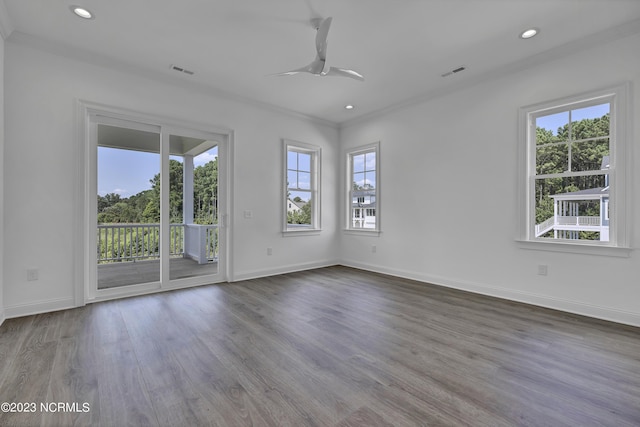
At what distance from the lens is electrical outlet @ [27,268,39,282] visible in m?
3.13

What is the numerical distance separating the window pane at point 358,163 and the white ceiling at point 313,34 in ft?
5.89

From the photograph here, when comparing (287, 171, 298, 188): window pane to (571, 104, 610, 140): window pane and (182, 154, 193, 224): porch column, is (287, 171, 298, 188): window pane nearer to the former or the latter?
(182, 154, 193, 224): porch column

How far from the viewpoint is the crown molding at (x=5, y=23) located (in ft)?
8.66

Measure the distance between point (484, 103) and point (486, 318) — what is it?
8.93ft

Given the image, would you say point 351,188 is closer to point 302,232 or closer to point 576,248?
point 302,232

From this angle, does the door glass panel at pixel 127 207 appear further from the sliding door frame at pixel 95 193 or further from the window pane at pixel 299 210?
the window pane at pixel 299 210

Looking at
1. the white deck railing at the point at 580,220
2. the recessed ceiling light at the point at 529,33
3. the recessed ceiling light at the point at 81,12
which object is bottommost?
the white deck railing at the point at 580,220

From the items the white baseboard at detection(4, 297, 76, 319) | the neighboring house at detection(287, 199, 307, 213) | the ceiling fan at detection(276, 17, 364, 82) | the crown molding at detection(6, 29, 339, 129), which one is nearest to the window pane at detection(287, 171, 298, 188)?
the neighboring house at detection(287, 199, 307, 213)

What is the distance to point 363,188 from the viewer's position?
5.73 m

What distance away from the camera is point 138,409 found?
1.63m

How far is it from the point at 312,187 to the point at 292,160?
2.15 ft

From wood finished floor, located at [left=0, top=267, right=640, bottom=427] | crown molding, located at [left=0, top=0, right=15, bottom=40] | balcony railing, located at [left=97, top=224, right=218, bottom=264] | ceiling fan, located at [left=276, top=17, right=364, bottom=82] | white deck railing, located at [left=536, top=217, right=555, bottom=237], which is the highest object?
crown molding, located at [left=0, top=0, right=15, bottom=40]

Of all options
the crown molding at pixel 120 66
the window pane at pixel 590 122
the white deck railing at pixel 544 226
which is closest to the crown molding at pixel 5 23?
the crown molding at pixel 120 66

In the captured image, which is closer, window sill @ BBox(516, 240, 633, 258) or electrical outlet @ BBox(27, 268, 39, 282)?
window sill @ BBox(516, 240, 633, 258)
